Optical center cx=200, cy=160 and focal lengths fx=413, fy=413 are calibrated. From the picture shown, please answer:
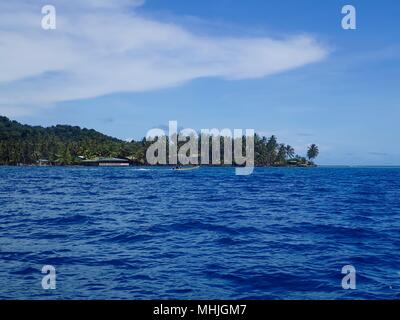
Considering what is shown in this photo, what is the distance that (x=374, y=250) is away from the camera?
57.7 feet

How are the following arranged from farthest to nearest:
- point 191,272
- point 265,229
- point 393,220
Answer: point 393,220, point 265,229, point 191,272

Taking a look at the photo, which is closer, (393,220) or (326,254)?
(326,254)

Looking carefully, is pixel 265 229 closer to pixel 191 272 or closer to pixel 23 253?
pixel 191 272

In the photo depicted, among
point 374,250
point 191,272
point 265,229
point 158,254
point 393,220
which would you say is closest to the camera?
point 191,272

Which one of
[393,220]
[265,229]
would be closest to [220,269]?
[265,229]
